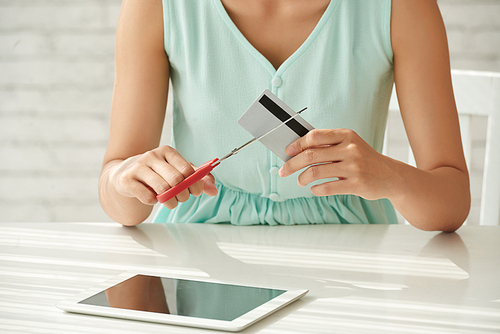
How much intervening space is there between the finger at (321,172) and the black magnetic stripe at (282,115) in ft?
0.17

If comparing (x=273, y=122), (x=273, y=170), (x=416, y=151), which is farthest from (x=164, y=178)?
(x=416, y=151)

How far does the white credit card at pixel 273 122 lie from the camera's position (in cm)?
65

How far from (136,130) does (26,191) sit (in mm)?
1517

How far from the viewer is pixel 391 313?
0.51 metres

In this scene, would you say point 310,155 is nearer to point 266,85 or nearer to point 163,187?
point 163,187

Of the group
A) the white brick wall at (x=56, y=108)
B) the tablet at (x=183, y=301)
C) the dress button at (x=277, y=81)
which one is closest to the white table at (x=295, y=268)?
the tablet at (x=183, y=301)

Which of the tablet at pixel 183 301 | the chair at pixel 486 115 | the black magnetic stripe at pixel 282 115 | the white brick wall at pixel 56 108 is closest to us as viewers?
the tablet at pixel 183 301

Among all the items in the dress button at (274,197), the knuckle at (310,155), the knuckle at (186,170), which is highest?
the knuckle at (310,155)

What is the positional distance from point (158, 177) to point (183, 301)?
21 centimetres

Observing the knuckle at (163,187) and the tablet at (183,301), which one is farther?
the knuckle at (163,187)

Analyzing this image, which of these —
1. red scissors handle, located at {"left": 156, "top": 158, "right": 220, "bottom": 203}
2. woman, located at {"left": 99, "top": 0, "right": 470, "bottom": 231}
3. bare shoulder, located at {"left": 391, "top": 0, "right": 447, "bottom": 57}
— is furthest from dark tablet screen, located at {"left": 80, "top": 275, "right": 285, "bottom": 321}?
bare shoulder, located at {"left": 391, "top": 0, "right": 447, "bottom": 57}

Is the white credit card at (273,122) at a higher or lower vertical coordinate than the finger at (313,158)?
higher

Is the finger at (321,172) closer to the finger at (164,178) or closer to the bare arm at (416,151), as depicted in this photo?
the bare arm at (416,151)

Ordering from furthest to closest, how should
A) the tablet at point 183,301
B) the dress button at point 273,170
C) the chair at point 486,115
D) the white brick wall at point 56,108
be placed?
the white brick wall at point 56,108 < the chair at point 486,115 < the dress button at point 273,170 < the tablet at point 183,301
